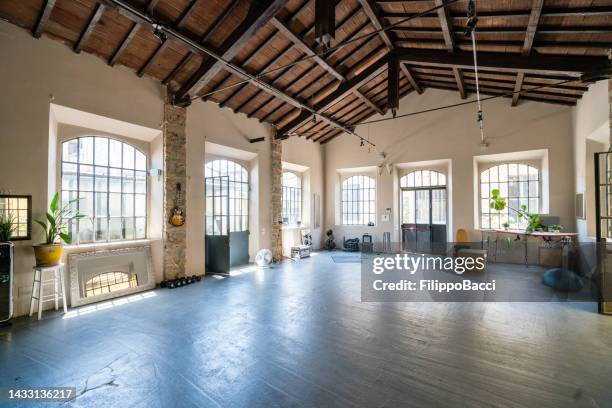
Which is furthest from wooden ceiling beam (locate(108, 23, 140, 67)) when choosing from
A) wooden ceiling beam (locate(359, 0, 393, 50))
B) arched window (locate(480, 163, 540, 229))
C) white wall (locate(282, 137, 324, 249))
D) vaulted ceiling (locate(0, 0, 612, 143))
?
arched window (locate(480, 163, 540, 229))

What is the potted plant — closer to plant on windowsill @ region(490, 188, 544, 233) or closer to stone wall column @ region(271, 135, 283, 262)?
stone wall column @ region(271, 135, 283, 262)

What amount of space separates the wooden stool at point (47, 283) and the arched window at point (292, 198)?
637 cm

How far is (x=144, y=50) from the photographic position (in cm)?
540

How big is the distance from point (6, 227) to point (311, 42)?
579 cm

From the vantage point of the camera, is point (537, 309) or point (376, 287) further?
point (376, 287)

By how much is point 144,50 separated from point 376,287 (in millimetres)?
6275

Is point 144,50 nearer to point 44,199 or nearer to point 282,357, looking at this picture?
point 44,199

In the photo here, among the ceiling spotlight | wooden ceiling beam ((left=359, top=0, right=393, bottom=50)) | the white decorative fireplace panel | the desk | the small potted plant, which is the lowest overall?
the white decorative fireplace panel

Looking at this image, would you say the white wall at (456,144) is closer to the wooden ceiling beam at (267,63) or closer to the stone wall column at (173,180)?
the wooden ceiling beam at (267,63)

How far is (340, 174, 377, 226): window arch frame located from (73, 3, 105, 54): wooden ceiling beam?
8834mm

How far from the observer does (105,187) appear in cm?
594

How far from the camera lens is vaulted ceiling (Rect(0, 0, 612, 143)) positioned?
450cm

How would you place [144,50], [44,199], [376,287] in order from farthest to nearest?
[376,287], [144,50], [44,199]

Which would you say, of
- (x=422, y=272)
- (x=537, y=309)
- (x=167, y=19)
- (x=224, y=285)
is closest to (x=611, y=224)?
(x=537, y=309)
